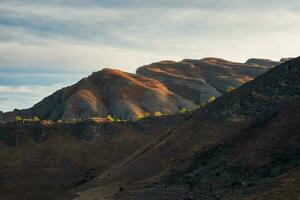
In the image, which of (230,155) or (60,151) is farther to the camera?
(60,151)

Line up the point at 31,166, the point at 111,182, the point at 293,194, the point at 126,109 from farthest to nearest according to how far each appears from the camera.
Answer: the point at 126,109
the point at 31,166
the point at 111,182
the point at 293,194

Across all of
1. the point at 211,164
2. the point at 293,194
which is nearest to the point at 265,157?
the point at 211,164

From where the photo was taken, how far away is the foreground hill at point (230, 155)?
4722 centimetres

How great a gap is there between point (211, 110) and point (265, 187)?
1322 inches

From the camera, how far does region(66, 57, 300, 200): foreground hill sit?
47.2 metres

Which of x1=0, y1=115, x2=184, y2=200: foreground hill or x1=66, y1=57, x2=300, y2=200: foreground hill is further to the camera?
x1=0, y1=115, x2=184, y2=200: foreground hill

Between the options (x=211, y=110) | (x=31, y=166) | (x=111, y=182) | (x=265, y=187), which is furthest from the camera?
(x=31, y=166)

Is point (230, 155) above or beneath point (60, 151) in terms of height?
above

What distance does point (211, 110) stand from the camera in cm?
7494

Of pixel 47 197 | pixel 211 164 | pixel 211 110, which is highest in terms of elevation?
pixel 211 110

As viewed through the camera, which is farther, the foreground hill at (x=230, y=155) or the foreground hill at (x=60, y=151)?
the foreground hill at (x=60, y=151)

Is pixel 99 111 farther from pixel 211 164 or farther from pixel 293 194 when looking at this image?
pixel 293 194

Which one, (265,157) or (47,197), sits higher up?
(265,157)

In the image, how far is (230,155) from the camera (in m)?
56.2
